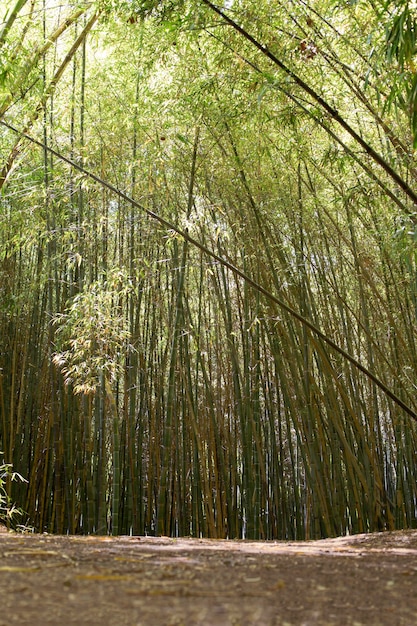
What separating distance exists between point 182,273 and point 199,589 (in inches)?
130

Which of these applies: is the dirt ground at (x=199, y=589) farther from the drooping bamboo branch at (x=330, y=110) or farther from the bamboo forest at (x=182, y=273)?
the bamboo forest at (x=182, y=273)

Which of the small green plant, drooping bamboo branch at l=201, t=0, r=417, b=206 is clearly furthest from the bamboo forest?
drooping bamboo branch at l=201, t=0, r=417, b=206

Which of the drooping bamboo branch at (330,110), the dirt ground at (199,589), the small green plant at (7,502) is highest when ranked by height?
the drooping bamboo branch at (330,110)

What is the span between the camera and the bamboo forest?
14.4 feet

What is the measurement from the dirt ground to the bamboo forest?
7.89 ft

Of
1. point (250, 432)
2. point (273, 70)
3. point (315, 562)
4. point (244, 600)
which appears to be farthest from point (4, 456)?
point (244, 600)

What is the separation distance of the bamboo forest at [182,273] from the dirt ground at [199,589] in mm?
2406

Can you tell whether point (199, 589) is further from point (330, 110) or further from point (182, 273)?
point (182, 273)

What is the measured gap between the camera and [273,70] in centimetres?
387

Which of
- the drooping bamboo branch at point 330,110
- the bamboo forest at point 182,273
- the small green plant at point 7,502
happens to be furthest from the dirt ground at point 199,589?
the bamboo forest at point 182,273

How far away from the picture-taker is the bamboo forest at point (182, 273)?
173 inches

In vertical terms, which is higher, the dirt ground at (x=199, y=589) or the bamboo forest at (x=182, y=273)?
the bamboo forest at (x=182, y=273)

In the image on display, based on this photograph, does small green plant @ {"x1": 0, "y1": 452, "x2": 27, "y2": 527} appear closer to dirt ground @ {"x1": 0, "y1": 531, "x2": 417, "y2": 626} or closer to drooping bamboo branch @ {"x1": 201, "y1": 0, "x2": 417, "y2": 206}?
dirt ground @ {"x1": 0, "y1": 531, "x2": 417, "y2": 626}

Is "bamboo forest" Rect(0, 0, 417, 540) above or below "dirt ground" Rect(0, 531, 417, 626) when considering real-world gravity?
above
